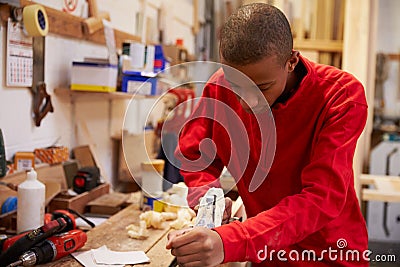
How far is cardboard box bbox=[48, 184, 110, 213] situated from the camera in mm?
1986

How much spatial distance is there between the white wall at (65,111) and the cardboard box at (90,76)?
7 centimetres

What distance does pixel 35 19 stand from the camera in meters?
1.87

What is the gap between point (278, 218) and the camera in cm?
107

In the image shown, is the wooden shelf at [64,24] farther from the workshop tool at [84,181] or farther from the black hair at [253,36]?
the black hair at [253,36]

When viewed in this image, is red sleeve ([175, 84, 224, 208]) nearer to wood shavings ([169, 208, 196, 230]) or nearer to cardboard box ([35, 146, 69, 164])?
wood shavings ([169, 208, 196, 230])

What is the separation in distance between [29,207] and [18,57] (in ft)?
1.99

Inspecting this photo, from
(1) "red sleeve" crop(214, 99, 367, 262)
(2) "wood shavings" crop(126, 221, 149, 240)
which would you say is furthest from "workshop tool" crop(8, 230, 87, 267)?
(1) "red sleeve" crop(214, 99, 367, 262)

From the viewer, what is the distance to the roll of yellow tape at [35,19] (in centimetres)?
187

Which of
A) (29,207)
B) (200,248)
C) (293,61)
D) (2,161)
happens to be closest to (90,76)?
(2,161)

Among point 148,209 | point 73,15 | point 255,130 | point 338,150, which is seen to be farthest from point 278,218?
point 73,15

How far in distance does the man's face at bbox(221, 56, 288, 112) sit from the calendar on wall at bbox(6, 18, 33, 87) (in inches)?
40.6

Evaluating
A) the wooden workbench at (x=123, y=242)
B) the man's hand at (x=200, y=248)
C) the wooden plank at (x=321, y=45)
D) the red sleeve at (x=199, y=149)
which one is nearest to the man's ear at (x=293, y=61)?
the red sleeve at (x=199, y=149)

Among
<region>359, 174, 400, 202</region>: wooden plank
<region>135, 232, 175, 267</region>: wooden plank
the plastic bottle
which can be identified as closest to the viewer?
<region>135, 232, 175, 267</region>: wooden plank

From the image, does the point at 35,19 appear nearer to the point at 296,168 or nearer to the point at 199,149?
the point at 199,149
